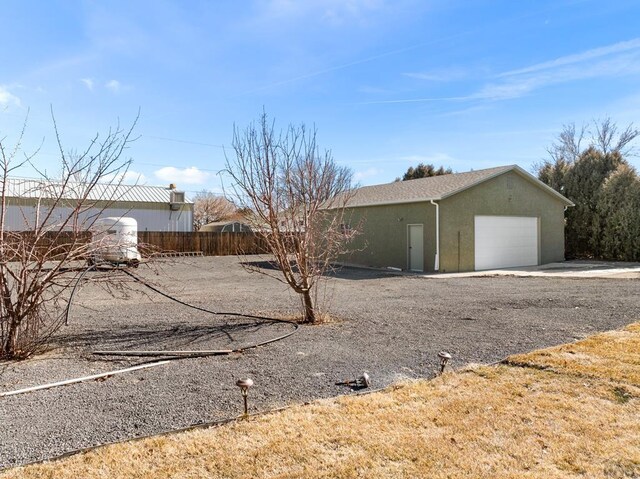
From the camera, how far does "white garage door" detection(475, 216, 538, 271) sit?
17.5 metres

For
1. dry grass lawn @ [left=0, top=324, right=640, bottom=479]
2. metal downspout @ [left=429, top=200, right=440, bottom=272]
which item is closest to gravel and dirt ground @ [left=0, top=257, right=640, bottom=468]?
dry grass lawn @ [left=0, top=324, right=640, bottom=479]

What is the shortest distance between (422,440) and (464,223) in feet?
48.4

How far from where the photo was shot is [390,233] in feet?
59.9

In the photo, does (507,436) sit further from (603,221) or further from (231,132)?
(603,221)

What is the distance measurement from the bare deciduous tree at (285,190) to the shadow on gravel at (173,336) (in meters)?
1.08

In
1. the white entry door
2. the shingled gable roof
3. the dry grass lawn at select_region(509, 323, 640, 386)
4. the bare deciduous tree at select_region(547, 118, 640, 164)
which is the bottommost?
the dry grass lawn at select_region(509, 323, 640, 386)

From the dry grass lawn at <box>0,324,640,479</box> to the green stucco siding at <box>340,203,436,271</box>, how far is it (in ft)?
40.9

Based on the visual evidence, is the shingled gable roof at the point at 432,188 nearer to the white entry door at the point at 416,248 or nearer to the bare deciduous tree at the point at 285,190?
the white entry door at the point at 416,248

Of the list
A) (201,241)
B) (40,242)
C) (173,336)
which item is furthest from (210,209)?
(40,242)

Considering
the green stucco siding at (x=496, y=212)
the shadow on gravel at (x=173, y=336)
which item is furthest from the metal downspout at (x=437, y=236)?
the shadow on gravel at (x=173, y=336)

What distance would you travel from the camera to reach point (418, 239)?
17.2 meters

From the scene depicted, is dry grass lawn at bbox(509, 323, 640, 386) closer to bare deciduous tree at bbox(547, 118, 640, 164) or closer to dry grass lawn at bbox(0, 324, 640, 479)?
dry grass lawn at bbox(0, 324, 640, 479)

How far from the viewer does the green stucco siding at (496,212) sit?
1645 cm

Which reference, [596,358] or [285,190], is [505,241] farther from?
[596,358]
